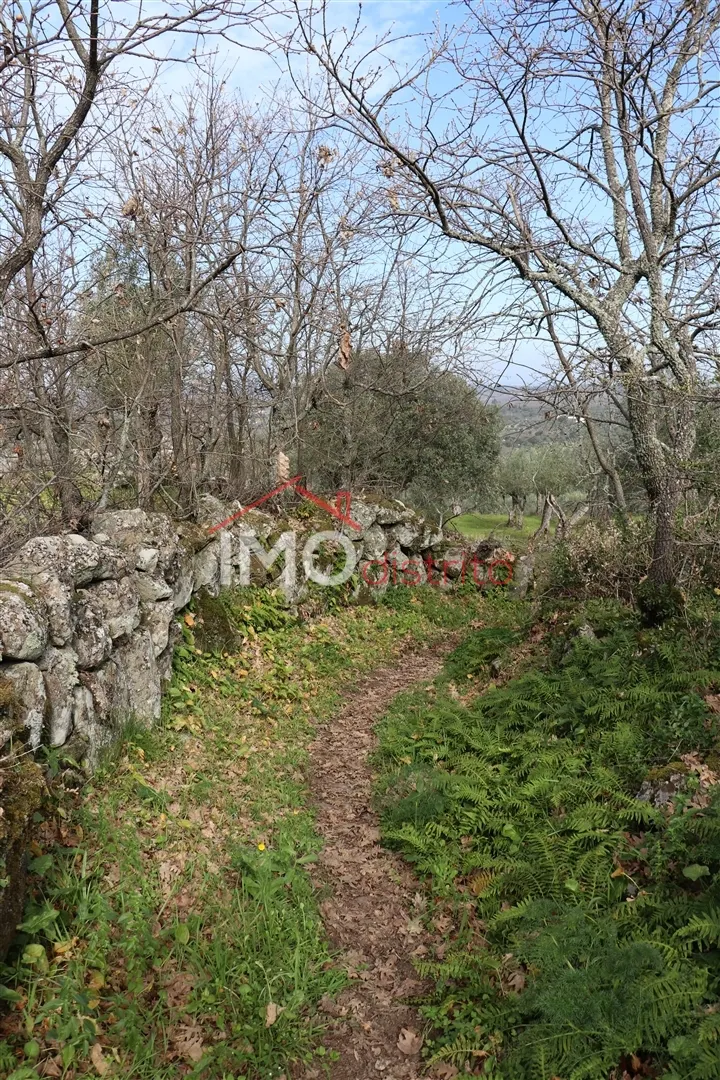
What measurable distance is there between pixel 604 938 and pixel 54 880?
3582mm

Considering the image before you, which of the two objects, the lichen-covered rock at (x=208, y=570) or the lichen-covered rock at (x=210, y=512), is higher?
the lichen-covered rock at (x=210, y=512)

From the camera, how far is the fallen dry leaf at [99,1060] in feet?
11.2

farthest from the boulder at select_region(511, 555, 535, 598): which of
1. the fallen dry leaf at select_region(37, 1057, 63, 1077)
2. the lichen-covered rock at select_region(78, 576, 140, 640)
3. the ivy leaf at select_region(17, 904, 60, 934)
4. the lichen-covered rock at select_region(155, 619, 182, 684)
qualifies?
the fallen dry leaf at select_region(37, 1057, 63, 1077)

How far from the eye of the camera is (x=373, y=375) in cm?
1750

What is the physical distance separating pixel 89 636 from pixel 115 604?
67 cm

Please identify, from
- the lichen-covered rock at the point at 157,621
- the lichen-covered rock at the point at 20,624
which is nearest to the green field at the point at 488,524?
the lichen-covered rock at the point at 157,621

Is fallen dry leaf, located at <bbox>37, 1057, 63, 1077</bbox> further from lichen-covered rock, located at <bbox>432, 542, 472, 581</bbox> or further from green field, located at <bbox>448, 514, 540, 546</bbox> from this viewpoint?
green field, located at <bbox>448, 514, 540, 546</bbox>

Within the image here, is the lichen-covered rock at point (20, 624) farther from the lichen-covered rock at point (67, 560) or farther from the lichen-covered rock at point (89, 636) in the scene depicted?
the lichen-covered rock at point (89, 636)

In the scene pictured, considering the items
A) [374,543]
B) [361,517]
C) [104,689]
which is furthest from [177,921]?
[361,517]

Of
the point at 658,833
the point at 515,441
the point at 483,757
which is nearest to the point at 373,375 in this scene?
the point at 515,441

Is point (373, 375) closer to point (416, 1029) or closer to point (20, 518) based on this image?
point (20, 518)

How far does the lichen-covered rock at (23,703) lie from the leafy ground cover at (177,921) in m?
0.65

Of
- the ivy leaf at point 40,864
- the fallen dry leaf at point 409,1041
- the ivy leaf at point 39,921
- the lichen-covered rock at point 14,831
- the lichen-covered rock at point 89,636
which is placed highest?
the lichen-covered rock at point 89,636

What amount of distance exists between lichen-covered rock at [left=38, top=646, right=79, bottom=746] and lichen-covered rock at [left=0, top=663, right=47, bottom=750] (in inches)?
5.0
